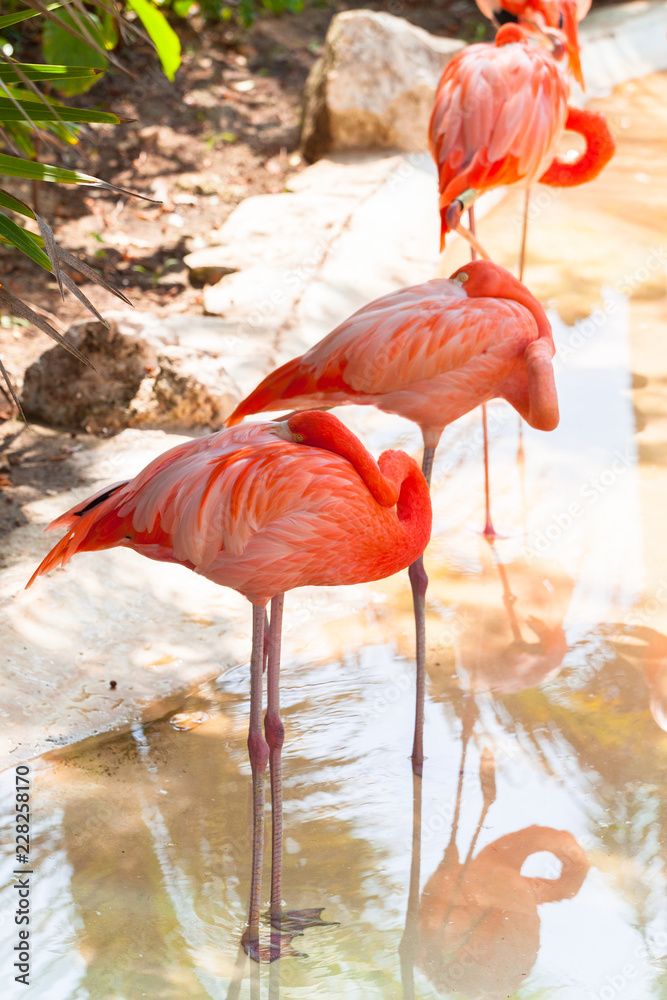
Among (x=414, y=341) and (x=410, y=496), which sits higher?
(x=414, y=341)

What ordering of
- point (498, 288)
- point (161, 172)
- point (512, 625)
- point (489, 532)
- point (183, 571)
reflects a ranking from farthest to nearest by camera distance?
point (161, 172) < point (489, 532) < point (183, 571) < point (512, 625) < point (498, 288)

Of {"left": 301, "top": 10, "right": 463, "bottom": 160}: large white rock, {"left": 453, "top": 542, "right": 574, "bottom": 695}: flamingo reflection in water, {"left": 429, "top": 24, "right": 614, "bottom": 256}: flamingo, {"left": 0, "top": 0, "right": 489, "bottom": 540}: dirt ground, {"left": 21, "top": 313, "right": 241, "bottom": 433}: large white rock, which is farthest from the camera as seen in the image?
{"left": 301, "top": 10, "right": 463, "bottom": 160}: large white rock

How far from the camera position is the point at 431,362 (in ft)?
8.48

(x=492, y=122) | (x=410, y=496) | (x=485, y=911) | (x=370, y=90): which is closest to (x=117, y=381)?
(x=492, y=122)

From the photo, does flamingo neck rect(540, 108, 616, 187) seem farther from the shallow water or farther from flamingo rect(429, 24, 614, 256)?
the shallow water

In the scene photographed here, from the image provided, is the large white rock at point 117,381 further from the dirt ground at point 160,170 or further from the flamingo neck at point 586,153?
the flamingo neck at point 586,153

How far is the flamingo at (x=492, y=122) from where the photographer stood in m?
3.34

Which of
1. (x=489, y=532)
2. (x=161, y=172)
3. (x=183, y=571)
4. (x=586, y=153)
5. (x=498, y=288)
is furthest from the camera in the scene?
(x=161, y=172)

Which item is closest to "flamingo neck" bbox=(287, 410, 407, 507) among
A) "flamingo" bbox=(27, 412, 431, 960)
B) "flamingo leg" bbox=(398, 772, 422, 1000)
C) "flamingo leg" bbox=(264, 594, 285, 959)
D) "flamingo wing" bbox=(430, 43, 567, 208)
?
"flamingo" bbox=(27, 412, 431, 960)

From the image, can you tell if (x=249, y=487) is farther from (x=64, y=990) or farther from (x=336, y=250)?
(x=336, y=250)

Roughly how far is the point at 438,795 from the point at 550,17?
10.3 ft

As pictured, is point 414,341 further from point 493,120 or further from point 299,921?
point 299,921

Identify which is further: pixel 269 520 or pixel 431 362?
pixel 431 362

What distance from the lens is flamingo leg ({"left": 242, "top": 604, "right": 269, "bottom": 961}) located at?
6.88 feet
